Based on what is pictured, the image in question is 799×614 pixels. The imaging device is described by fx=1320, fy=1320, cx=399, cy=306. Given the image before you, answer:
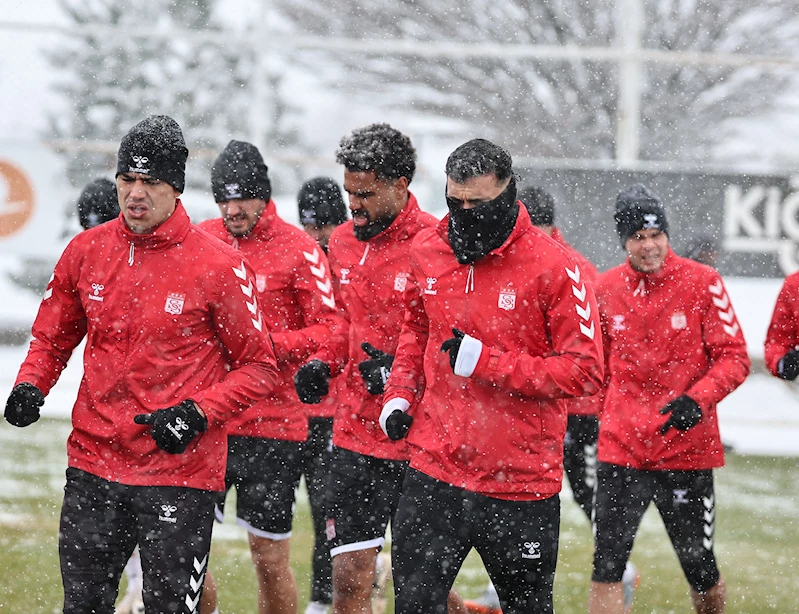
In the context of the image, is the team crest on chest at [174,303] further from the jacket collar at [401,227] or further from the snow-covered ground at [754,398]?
the snow-covered ground at [754,398]

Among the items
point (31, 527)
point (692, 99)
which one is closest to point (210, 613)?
point (31, 527)

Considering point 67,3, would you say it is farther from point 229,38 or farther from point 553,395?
point 553,395

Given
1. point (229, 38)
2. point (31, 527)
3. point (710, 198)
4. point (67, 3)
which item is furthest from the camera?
point (67, 3)

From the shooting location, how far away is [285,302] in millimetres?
6480

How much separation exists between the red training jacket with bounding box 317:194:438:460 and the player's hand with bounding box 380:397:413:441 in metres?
0.79

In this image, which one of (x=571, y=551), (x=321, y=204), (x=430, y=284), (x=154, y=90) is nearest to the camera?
(x=430, y=284)

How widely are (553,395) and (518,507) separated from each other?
1.43 feet

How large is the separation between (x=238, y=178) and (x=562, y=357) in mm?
2446

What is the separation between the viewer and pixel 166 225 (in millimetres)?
4801

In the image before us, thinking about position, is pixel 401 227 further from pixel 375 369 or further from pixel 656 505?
pixel 656 505

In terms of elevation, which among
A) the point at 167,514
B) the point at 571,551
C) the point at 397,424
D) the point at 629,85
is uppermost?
the point at 629,85

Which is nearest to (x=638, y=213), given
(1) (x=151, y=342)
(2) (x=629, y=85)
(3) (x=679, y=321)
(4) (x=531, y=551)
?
(3) (x=679, y=321)

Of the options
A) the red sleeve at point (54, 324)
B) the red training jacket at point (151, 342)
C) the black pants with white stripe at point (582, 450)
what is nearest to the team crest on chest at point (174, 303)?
the red training jacket at point (151, 342)

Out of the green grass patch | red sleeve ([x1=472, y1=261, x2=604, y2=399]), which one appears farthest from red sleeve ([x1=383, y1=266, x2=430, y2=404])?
the green grass patch
